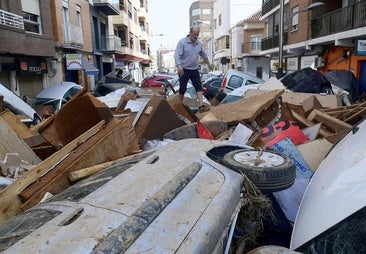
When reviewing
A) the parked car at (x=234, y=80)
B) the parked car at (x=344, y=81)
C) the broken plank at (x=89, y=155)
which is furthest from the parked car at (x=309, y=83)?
the broken plank at (x=89, y=155)

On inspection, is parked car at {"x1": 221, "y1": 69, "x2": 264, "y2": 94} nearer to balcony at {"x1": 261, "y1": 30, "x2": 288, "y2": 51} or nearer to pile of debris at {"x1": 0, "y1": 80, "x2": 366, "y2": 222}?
pile of debris at {"x1": 0, "y1": 80, "x2": 366, "y2": 222}

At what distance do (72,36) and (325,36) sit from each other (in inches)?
578

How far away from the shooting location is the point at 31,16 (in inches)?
637

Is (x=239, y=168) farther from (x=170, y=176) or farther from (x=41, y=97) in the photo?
(x=41, y=97)

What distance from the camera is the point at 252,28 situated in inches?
1543

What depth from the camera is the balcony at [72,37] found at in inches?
757

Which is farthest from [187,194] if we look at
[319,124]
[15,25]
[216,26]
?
[216,26]

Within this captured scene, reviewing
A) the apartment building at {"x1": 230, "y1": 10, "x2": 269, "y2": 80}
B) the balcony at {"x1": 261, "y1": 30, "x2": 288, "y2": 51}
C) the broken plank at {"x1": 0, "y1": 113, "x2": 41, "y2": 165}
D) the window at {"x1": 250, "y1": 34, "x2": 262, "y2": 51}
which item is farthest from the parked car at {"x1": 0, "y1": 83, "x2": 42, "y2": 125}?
the window at {"x1": 250, "y1": 34, "x2": 262, "y2": 51}

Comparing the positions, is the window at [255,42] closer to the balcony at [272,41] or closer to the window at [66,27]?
the balcony at [272,41]

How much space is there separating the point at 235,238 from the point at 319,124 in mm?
2889

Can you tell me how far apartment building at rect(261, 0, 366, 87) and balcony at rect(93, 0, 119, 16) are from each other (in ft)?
44.9

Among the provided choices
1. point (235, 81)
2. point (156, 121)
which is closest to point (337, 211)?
point (156, 121)

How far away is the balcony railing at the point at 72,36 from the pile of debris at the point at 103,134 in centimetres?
1590

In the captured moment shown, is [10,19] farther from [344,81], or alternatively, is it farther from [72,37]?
[344,81]
